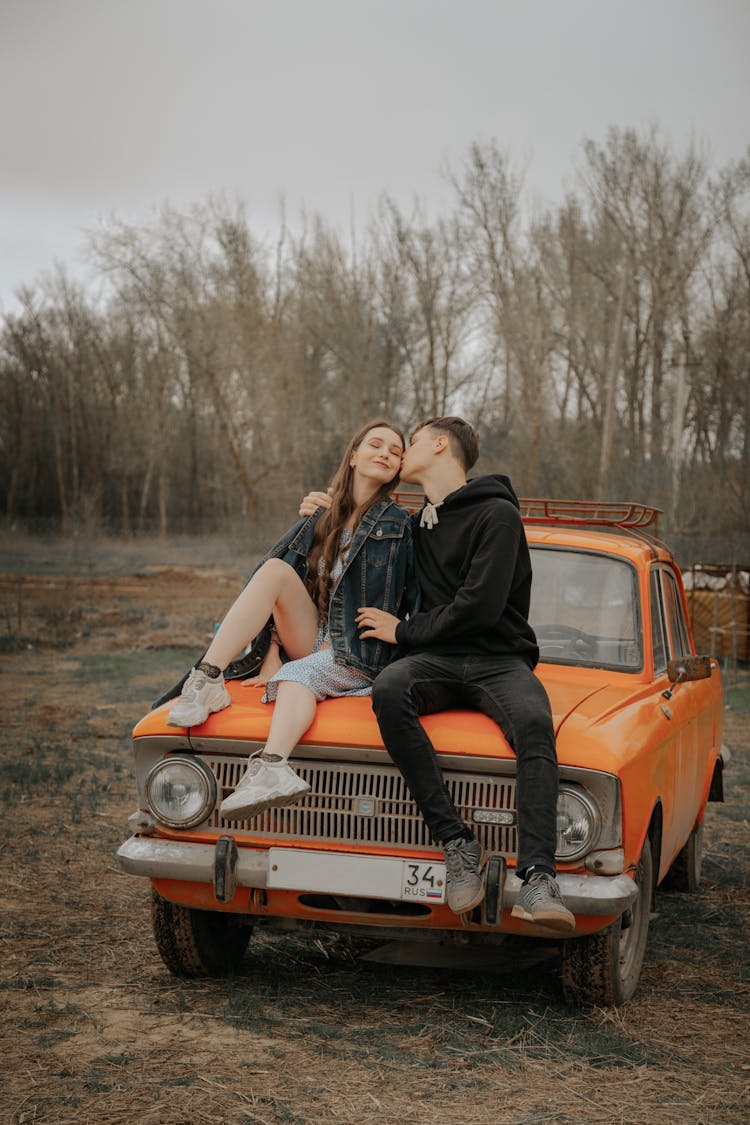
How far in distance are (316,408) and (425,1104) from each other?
37649 millimetres

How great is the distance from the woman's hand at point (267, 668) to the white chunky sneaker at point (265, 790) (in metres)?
0.83

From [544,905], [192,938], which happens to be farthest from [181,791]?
[544,905]

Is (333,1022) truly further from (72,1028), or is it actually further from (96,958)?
(96,958)

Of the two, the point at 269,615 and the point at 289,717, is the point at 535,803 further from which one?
the point at 269,615

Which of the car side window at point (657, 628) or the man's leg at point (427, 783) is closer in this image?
the man's leg at point (427, 783)

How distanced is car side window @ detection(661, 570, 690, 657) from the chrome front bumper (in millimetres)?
2024

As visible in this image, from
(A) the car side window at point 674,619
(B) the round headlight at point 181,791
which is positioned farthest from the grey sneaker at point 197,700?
(A) the car side window at point 674,619

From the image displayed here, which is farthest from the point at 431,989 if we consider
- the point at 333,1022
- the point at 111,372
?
the point at 111,372

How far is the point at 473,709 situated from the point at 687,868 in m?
2.69

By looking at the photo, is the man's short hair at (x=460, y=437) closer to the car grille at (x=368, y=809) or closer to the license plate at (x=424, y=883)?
the car grille at (x=368, y=809)

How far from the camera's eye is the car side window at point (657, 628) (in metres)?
5.48

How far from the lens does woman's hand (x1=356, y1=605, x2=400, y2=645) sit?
15.3ft

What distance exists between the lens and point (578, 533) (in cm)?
600

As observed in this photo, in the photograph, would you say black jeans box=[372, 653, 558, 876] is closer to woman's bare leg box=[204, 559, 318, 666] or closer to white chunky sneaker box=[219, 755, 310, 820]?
white chunky sneaker box=[219, 755, 310, 820]
